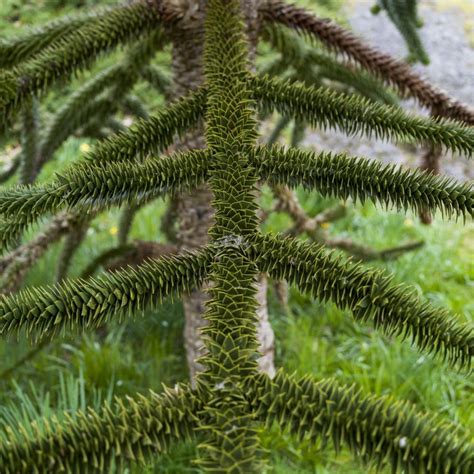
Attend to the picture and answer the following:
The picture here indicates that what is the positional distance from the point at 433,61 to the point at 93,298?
4.89 meters

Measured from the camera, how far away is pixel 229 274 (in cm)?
79

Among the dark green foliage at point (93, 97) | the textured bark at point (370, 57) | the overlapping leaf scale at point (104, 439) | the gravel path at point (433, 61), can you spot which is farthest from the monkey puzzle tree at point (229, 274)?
the gravel path at point (433, 61)

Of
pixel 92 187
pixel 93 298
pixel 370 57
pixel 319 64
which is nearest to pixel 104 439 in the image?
pixel 93 298

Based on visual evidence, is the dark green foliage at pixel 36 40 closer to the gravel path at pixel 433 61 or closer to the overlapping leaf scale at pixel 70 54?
the overlapping leaf scale at pixel 70 54

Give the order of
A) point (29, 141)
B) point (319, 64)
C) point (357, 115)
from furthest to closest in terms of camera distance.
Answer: point (319, 64) → point (29, 141) → point (357, 115)

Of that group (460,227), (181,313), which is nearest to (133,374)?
(181,313)

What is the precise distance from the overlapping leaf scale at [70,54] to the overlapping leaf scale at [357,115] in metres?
0.34

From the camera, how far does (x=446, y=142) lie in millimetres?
959

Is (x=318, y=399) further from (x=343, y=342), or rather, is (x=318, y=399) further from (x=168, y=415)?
(x=343, y=342)

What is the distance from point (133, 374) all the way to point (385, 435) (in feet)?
5.37

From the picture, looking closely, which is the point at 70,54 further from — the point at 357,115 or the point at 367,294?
the point at 367,294

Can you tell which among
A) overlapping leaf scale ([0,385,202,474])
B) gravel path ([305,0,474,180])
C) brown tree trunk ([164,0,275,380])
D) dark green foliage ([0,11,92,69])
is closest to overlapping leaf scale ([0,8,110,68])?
dark green foliage ([0,11,92,69])

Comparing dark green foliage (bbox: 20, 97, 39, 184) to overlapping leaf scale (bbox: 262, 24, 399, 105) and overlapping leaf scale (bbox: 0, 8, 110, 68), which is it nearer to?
overlapping leaf scale (bbox: 0, 8, 110, 68)

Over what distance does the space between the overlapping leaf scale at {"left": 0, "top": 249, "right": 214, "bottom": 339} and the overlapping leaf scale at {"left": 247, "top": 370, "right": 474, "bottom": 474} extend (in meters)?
0.19
